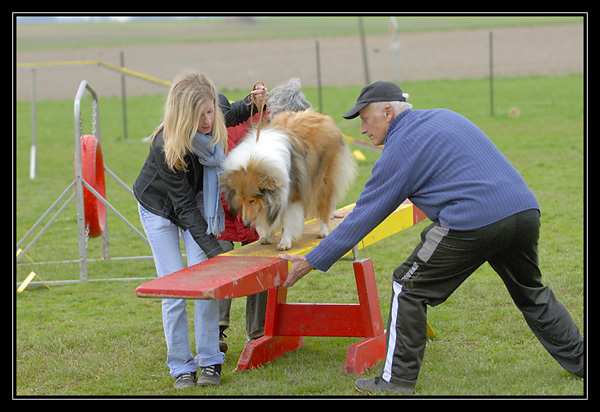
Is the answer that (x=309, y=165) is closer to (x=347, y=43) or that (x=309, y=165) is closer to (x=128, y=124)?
(x=128, y=124)

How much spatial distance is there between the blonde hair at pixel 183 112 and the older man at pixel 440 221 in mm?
929

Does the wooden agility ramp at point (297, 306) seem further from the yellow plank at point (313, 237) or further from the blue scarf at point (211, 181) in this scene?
the blue scarf at point (211, 181)

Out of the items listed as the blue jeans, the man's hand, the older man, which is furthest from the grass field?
the man's hand

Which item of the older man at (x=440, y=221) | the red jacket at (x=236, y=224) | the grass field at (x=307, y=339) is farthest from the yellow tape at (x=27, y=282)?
the older man at (x=440, y=221)

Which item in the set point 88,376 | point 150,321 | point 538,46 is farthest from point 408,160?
point 538,46

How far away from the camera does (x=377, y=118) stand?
13.5 feet

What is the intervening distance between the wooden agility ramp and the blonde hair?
0.73m

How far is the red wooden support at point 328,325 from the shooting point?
188 inches

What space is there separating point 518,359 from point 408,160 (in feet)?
5.97

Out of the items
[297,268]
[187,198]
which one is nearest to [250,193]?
[187,198]

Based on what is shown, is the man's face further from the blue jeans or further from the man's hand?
the blue jeans

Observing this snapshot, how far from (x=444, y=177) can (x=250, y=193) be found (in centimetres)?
131

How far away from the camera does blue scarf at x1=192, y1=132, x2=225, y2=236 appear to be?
167 inches

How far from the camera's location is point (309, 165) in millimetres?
4984
